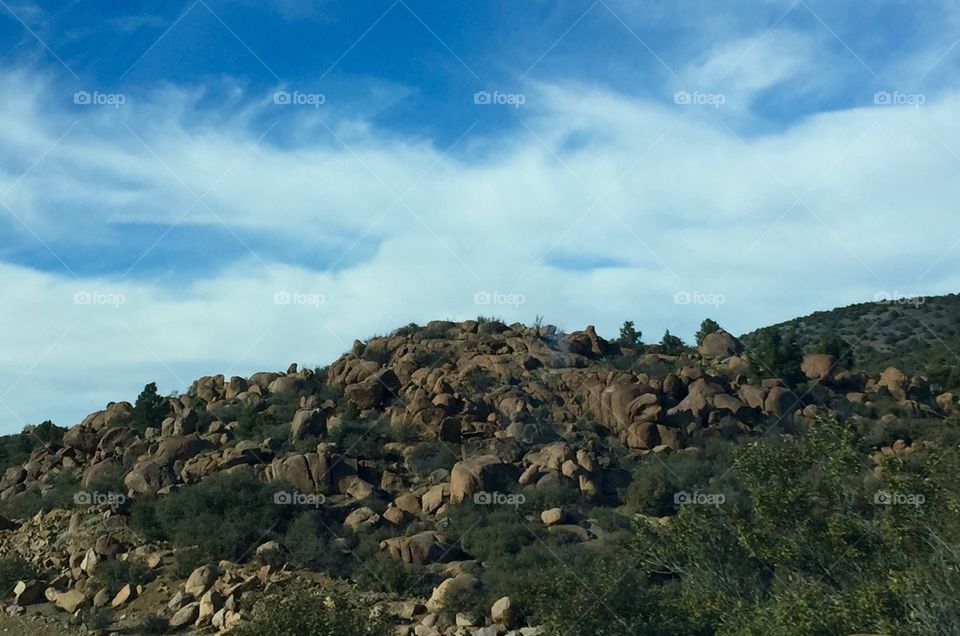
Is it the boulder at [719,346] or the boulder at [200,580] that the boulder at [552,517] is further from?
the boulder at [719,346]

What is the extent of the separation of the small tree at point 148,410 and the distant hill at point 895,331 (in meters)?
39.1

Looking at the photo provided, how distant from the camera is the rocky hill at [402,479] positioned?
A: 2505 cm

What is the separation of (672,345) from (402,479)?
26.1 meters

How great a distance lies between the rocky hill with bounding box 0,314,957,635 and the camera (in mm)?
25047

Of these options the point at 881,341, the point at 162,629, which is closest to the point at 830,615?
the point at 162,629

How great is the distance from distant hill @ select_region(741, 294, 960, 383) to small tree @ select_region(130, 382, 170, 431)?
3915cm

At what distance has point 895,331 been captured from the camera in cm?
6812

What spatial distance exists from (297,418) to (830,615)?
28372 mm

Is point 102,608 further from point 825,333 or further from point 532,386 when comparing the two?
point 825,333

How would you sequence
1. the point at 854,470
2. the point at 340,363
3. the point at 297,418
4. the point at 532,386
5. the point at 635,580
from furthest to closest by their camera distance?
the point at 340,363, the point at 532,386, the point at 297,418, the point at 635,580, the point at 854,470

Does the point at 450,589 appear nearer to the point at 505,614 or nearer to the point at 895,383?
the point at 505,614

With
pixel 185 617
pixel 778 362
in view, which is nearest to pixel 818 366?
pixel 778 362

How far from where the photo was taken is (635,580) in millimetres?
19672

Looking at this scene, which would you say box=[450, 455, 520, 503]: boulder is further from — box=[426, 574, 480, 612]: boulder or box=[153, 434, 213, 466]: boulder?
box=[153, 434, 213, 466]: boulder
